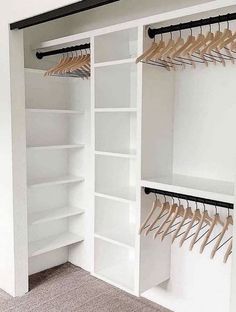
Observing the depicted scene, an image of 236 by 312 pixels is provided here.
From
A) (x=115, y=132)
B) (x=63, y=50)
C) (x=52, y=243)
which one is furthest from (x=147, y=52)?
(x=52, y=243)

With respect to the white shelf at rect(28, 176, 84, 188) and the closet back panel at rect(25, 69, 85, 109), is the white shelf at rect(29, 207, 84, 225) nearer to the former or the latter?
the white shelf at rect(28, 176, 84, 188)

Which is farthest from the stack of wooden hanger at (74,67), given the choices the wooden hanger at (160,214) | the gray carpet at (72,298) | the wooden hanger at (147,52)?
the gray carpet at (72,298)

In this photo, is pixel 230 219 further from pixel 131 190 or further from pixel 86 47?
pixel 86 47

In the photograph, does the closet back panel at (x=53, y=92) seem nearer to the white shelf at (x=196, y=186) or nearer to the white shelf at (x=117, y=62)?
the white shelf at (x=117, y=62)

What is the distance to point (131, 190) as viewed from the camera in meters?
2.89

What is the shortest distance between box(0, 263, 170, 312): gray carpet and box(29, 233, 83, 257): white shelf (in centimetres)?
32

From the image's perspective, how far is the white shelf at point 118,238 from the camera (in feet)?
8.64

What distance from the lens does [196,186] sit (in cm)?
223

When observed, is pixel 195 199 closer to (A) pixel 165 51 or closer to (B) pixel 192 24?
(A) pixel 165 51

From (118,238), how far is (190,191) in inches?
34.4

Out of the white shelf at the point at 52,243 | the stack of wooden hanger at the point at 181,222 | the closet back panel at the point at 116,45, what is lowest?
the white shelf at the point at 52,243

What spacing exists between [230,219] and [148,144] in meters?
0.76

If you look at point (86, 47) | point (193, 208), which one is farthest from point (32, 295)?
point (86, 47)

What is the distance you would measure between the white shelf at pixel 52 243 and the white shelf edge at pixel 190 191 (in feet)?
4.36
